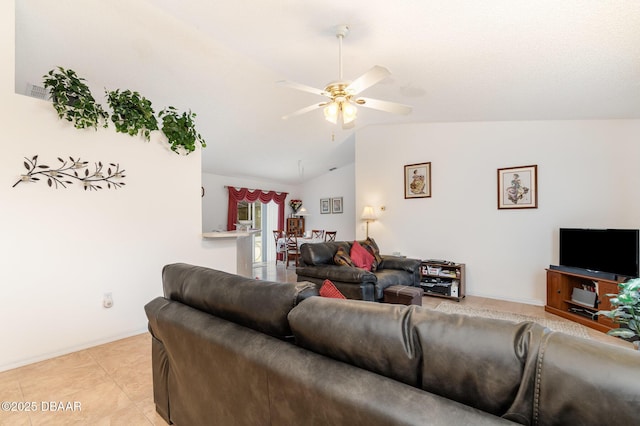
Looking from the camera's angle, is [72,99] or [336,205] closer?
[72,99]

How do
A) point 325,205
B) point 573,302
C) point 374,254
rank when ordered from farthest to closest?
point 325,205 → point 374,254 → point 573,302

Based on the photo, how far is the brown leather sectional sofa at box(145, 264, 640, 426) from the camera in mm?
592

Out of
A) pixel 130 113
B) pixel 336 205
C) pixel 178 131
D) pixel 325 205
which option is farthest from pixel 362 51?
pixel 325 205

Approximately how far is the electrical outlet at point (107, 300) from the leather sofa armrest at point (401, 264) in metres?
3.28

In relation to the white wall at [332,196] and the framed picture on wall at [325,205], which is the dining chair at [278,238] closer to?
the white wall at [332,196]

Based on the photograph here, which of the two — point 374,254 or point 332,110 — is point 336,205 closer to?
point 374,254

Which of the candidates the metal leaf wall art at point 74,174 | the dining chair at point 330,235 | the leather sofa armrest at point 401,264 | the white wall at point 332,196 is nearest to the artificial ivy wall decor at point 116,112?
the metal leaf wall art at point 74,174

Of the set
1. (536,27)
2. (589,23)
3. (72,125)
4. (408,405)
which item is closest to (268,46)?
(72,125)

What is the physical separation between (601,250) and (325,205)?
618 centimetres

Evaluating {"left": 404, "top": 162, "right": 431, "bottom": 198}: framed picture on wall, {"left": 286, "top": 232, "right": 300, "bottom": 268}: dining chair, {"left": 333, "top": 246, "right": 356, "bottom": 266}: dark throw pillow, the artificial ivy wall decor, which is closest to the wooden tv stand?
{"left": 404, "top": 162, "right": 431, "bottom": 198}: framed picture on wall

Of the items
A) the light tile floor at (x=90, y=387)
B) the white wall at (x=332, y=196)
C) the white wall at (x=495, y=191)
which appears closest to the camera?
the light tile floor at (x=90, y=387)

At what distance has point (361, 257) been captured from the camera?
406 cm

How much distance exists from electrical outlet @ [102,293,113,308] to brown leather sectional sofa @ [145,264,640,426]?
6.44 ft

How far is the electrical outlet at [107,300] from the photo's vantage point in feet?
9.16
